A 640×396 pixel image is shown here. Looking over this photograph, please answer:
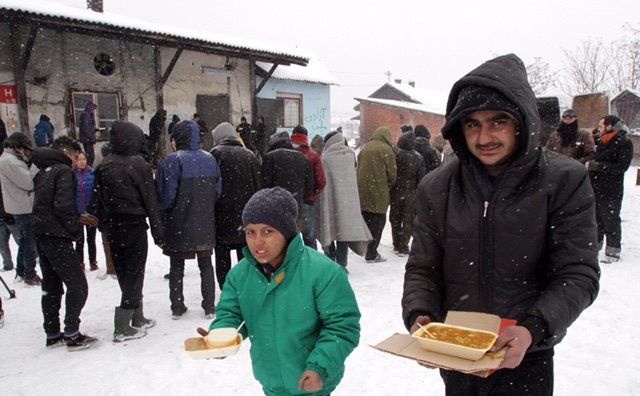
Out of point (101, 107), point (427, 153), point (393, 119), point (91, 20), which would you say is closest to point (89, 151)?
point (101, 107)

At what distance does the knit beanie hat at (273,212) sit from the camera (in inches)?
85.8

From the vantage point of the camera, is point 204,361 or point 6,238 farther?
point 6,238

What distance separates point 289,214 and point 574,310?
130 centimetres

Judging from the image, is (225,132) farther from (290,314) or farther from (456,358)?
(456,358)

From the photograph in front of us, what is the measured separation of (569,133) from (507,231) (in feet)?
22.1

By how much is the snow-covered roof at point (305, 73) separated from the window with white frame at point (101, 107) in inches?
230

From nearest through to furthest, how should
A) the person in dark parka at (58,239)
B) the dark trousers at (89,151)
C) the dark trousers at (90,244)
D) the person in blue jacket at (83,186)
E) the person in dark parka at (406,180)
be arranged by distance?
the person in dark parka at (58,239) → the person in blue jacket at (83,186) → the dark trousers at (90,244) → the person in dark parka at (406,180) → the dark trousers at (89,151)

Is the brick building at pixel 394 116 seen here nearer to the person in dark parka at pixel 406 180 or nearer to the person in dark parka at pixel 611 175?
the person in dark parka at pixel 406 180

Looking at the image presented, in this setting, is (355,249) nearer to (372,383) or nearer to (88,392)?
(372,383)

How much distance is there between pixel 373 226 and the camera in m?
6.86

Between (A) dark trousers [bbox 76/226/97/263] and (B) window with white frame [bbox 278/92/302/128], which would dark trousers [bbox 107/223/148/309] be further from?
(B) window with white frame [bbox 278/92/302/128]

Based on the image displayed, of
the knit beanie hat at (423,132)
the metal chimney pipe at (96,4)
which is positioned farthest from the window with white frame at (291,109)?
the knit beanie hat at (423,132)

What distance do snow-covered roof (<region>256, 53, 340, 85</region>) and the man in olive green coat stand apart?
35.9ft

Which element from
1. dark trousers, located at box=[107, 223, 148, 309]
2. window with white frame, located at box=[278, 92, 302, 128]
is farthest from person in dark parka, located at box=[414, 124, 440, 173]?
window with white frame, located at box=[278, 92, 302, 128]
